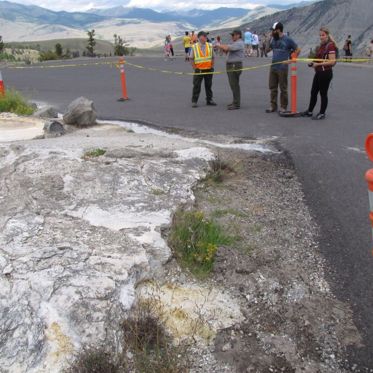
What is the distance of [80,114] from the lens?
9.85 metres

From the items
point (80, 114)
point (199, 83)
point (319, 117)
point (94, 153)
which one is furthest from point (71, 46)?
point (94, 153)

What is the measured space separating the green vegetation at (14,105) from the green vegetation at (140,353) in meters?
8.59

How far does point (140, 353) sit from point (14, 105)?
9429 millimetres

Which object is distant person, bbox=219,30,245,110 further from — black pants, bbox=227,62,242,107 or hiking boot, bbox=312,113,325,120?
hiking boot, bbox=312,113,325,120

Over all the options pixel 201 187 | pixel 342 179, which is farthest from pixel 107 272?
pixel 342 179

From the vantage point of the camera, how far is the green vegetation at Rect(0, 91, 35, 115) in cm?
1142

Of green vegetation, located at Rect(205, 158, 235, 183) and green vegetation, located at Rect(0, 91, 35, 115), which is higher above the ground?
green vegetation, located at Rect(0, 91, 35, 115)

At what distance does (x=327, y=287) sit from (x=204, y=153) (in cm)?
307

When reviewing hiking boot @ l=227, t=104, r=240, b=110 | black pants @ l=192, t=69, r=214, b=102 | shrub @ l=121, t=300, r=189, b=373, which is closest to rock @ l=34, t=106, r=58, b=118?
black pants @ l=192, t=69, r=214, b=102

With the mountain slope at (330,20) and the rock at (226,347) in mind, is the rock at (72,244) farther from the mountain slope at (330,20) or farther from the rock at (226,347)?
the mountain slope at (330,20)

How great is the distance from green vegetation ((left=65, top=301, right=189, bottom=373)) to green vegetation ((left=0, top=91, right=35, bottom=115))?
28.2 feet

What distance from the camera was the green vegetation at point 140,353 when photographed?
339 centimetres

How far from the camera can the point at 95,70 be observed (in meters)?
24.0

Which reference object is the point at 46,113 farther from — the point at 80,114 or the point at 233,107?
the point at 233,107
